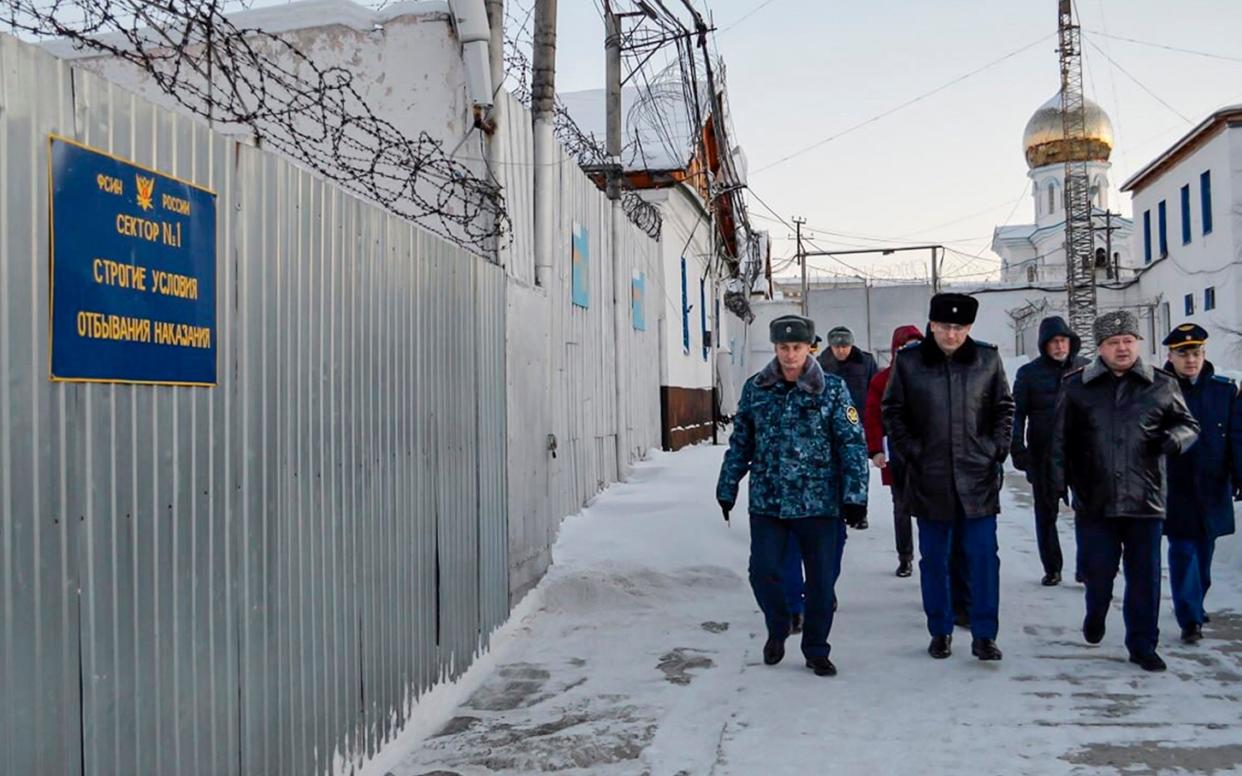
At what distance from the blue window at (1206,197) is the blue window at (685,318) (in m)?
20.7

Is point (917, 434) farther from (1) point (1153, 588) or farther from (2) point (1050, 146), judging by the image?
(2) point (1050, 146)

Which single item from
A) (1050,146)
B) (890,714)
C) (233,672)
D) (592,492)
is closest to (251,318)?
(233,672)

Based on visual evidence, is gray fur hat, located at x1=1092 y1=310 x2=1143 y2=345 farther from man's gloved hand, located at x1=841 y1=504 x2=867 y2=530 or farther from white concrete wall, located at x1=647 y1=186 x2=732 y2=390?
white concrete wall, located at x1=647 y1=186 x2=732 y2=390

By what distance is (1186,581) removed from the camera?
18.5 feet

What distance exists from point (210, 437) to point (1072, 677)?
13.4 ft

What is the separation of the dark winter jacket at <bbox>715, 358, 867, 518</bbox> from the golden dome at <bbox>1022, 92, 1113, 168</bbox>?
158ft

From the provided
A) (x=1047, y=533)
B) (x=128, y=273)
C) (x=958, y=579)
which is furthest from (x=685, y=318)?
(x=128, y=273)

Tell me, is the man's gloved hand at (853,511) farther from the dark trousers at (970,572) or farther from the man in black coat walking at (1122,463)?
the man in black coat walking at (1122,463)

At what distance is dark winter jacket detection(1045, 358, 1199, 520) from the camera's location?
17.4 ft

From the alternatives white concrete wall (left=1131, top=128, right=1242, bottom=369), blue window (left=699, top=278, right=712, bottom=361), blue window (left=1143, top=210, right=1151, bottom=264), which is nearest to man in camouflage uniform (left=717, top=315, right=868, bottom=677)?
blue window (left=699, top=278, right=712, bottom=361)

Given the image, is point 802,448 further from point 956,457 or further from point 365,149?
point 365,149

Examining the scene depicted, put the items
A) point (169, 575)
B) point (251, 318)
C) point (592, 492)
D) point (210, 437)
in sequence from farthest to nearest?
point (592, 492) → point (251, 318) → point (210, 437) → point (169, 575)

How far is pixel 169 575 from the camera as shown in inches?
111

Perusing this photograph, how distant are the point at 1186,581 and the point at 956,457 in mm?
1444
